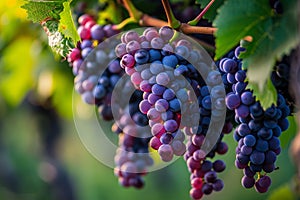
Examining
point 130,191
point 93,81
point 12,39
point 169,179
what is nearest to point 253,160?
point 93,81

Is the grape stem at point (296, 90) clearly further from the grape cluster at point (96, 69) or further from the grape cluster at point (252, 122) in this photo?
the grape cluster at point (96, 69)

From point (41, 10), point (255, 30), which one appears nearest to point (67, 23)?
point (41, 10)

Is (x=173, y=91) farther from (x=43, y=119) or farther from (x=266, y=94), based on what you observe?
(x=43, y=119)

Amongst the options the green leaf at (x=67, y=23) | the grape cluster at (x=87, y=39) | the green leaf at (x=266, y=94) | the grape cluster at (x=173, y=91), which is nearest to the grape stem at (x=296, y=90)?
the green leaf at (x=266, y=94)

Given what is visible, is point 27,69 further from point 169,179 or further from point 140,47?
point 169,179

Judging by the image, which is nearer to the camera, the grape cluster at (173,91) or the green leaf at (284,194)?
the grape cluster at (173,91)

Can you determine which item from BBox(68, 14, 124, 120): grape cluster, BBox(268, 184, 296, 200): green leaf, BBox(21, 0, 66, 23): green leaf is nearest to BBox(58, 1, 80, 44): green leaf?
BBox(21, 0, 66, 23): green leaf
